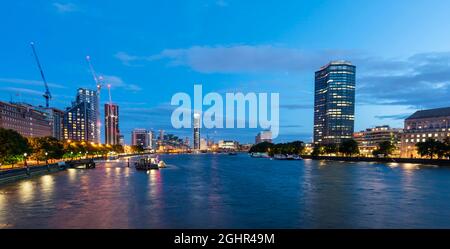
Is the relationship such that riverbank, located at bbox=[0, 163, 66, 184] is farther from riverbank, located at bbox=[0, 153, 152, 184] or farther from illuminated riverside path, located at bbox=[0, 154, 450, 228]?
illuminated riverside path, located at bbox=[0, 154, 450, 228]

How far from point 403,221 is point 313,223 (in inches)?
344

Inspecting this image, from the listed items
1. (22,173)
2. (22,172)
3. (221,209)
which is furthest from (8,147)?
(221,209)

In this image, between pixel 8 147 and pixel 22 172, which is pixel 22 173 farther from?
pixel 8 147

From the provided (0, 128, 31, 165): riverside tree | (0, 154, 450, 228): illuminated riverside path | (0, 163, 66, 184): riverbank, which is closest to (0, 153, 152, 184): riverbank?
(0, 163, 66, 184): riverbank

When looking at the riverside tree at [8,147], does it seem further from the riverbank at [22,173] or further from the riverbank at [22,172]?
the riverbank at [22,173]

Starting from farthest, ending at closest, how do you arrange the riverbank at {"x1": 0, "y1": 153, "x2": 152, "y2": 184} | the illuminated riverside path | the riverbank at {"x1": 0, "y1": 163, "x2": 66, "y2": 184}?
the riverbank at {"x1": 0, "y1": 153, "x2": 152, "y2": 184} → the riverbank at {"x1": 0, "y1": 163, "x2": 66, "y2": 184} → the illuminated riverside path

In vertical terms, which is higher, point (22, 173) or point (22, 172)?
point (22, 172)

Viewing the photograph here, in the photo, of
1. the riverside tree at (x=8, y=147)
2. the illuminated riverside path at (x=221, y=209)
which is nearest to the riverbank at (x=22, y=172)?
the riverside tree at (x=8, y=147)

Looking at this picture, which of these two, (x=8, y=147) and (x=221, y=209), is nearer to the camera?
(x=221, y=209)

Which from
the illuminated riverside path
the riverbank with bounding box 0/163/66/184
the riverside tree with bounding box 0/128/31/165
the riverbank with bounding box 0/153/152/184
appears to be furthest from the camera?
the riverside tree with bounding box 0/128/31/165

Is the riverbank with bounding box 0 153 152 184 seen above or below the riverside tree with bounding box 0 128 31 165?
below

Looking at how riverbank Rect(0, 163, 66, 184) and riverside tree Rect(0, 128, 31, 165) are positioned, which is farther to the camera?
riverside tree Rect(0, 128, 31, 165)
